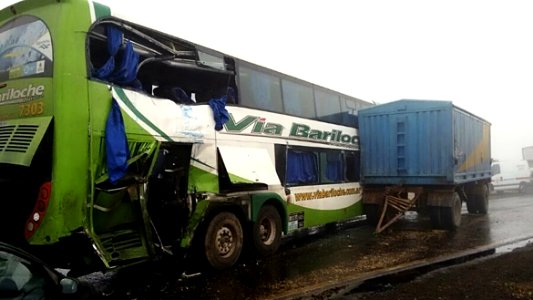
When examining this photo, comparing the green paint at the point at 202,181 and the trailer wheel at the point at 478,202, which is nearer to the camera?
the green paint at the point at 202,181

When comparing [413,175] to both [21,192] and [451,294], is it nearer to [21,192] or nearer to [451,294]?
[451,294]

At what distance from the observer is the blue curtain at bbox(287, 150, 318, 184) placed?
32.7ft

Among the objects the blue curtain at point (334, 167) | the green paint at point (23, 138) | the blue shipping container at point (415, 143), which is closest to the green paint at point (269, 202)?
the blue curtain at point (334, 167)

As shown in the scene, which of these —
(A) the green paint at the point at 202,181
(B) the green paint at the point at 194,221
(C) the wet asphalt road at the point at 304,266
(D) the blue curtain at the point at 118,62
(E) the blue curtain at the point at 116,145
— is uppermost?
(D) the blue curtain at the point at 118,62

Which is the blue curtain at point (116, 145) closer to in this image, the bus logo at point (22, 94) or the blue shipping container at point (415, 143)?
the bus logo at point (22, 94)

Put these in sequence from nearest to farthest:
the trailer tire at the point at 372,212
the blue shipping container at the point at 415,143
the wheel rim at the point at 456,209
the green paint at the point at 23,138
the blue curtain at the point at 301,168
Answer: the green paint at the point at 23,138
the blue curtain at the point at 301,168
the blue shipping container at the point at 415,143
the wheel rim at the point at 456,209
the trailer tire at the point at 372,212

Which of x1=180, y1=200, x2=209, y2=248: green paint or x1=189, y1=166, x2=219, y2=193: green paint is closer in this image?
x1=180, y1=200, x2=209, y2=248: green paint

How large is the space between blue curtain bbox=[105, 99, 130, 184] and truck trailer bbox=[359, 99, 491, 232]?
7.81 meters

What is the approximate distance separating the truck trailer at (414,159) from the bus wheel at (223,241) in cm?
527

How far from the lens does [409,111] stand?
40.3 ft

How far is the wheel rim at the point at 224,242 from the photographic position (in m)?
7.44

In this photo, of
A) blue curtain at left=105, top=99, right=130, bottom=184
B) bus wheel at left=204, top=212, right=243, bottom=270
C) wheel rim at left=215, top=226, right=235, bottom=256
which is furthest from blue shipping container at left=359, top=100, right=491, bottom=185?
blue curtain at left=105, top=99, right=130, bottom=184

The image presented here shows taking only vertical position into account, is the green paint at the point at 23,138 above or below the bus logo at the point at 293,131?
below

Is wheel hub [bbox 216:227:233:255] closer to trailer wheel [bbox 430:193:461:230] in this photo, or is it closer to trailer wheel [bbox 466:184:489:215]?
trailer wheel [bbox 430:193:461:230]
